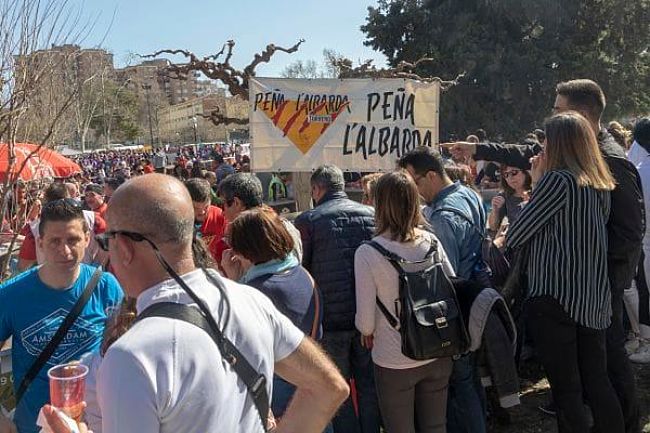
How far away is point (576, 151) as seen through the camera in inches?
115

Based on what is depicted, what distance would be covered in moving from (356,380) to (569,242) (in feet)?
4.50

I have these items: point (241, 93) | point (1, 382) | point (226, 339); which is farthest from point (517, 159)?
point (241, 93)

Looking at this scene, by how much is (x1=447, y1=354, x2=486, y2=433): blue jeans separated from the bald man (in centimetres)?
170

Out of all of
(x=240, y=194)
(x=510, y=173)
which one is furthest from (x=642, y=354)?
(x=240, y=194)

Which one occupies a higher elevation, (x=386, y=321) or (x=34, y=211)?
(x=34, y=211)

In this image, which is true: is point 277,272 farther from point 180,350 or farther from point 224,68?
point 224,68

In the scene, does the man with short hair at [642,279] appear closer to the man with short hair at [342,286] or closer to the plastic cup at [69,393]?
the man with short hair at [342,286]

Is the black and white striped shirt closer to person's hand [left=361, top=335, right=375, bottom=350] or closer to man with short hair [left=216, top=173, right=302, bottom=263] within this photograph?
person's hand [left=361, top=335, right=375, bottom=350]

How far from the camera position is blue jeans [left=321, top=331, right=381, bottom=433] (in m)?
3.35

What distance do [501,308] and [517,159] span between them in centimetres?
124

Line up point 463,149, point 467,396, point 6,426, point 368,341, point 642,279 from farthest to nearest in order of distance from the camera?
point 642,279 → point 463,149 → point 467,396 → point 368,341 → point 6,426

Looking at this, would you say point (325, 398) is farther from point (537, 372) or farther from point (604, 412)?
point (537, 372)

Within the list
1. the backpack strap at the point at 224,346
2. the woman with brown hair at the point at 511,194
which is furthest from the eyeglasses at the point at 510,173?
the backpack strap at the point at 224,346

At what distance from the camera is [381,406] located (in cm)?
304
